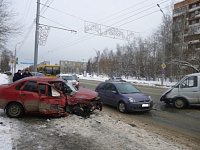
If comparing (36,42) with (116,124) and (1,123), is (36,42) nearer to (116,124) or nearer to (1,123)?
(1,123)

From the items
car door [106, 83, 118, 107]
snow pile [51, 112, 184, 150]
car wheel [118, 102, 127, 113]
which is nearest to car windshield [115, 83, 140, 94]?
car door [106, 83, 118, 107]

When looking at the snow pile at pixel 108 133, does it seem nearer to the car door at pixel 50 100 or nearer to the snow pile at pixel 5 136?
the car door at pixel 50 100

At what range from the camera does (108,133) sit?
4.45 m

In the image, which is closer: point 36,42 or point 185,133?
point 185,133

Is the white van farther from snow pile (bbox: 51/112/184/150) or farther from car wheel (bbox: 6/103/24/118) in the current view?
car wheel (bbox: 6/103/24/118)

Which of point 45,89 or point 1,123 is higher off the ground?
point 45,89

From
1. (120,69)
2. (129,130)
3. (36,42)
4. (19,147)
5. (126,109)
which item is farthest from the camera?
(120,69)

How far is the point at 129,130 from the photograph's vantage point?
15.5 feet

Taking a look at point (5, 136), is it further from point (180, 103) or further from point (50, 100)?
point (180, 103)

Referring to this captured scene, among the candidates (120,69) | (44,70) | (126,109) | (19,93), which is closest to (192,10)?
(120,69)

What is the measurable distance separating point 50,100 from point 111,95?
349 centimetres

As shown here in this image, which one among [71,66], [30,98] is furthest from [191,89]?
[71,66]

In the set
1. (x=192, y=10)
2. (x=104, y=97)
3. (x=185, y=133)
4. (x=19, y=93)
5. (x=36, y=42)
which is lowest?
(x=185, y=133)

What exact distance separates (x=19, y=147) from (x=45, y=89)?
248 cm
